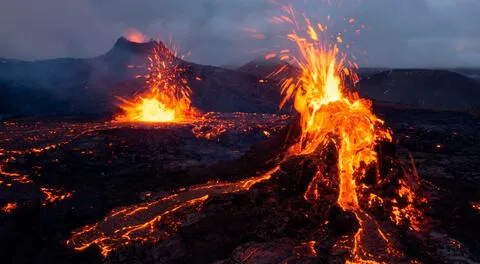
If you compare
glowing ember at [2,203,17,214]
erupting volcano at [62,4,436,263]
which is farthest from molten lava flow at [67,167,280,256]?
glowing ember at [2,203,17,214]

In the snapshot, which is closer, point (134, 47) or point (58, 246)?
point (58, 246)

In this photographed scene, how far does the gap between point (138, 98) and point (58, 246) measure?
37629 mm

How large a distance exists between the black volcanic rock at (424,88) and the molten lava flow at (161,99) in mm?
29257

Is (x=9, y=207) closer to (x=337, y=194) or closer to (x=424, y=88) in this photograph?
(x=337, y=194)

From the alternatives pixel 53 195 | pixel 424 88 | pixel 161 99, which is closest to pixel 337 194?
pixel 53 195

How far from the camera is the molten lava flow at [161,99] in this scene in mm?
31172

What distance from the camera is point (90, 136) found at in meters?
20.2

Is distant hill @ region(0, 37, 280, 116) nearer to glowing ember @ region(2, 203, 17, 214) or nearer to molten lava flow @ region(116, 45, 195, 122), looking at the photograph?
molten lava flow @ region(116, 45, 195, 122)

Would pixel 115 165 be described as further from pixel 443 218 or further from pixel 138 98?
pixel 138 98

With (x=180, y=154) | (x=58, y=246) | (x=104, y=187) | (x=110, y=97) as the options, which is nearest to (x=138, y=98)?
(x=110, y=97)

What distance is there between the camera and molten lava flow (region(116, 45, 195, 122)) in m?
31.2

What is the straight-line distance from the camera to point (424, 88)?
62469mm

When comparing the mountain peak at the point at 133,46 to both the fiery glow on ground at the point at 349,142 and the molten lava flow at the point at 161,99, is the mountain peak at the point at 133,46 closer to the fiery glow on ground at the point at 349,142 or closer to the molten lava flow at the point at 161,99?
the molten lava flow at the point at 161,99

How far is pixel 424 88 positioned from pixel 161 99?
158 ft
